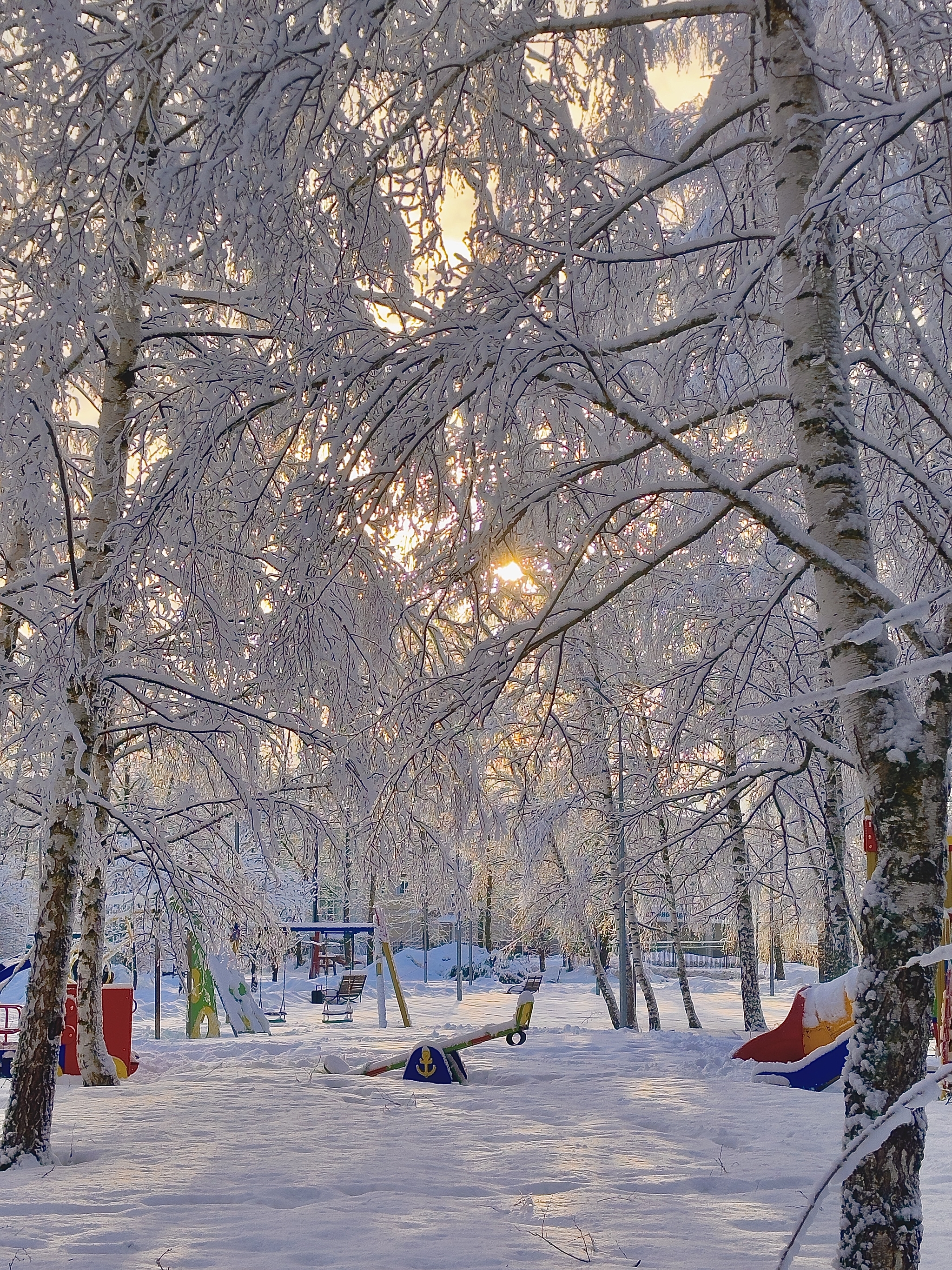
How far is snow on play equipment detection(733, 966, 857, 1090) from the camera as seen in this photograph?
916 cm

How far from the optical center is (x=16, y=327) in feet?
20.7

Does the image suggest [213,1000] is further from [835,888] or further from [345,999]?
[835,888]

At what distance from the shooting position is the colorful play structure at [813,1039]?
9.10m

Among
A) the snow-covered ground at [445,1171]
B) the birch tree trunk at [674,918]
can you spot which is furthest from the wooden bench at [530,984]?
the snow-covered ground at [445,1171]

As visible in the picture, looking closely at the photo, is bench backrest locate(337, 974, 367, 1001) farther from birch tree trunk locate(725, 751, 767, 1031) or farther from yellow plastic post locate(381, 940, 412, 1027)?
birch tree trunk locate(725, 751, 767, 1031)

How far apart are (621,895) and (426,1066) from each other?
12.8 ft

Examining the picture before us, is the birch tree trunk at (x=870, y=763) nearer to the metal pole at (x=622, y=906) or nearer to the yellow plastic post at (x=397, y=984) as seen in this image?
the metal pole at (x=622, y=906)

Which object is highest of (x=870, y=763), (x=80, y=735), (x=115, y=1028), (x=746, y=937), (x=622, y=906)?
(x=80, y=735)

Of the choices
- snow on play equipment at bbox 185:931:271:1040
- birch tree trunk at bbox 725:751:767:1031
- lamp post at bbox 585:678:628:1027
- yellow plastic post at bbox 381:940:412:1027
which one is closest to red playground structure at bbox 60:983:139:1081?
lamp post at bbox 585:678:628:1027

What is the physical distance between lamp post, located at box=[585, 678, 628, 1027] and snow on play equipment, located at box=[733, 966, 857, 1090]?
212 centimetres

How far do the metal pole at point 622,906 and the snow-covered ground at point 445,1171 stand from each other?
2469 millimetres

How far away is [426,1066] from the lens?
1027cm

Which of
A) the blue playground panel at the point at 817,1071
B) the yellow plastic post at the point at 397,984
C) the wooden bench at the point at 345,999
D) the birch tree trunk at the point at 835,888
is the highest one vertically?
the birch tree trunk at the point at 835,888

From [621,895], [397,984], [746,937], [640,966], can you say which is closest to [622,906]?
[621,895]
